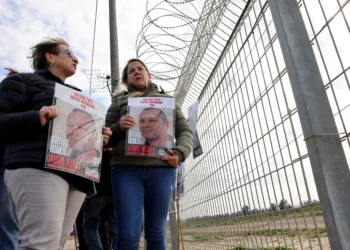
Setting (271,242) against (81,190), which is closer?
(81,190)

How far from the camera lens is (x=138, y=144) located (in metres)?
2.05

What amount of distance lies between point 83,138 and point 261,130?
121 cm

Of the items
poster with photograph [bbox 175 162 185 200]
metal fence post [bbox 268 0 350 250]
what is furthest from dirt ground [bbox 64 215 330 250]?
poster with photograph [bbox 175 162 185 200]

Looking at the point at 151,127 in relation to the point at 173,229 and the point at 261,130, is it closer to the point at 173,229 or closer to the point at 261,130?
the point at 261,130

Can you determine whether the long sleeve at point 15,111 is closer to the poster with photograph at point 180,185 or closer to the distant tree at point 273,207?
the distant tree at point 273,207

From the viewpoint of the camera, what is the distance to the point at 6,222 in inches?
71.3

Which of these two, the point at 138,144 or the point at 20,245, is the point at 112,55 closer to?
the point at 138,144

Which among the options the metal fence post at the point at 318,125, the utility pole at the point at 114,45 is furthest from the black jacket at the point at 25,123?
the utility pole at the point at 114,45

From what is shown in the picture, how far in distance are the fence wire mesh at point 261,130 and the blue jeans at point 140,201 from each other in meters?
0.70

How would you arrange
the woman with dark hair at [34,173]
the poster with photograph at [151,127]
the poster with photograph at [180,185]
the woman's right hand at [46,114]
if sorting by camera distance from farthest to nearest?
the poster with photograph at [180,185] < the poster with photograph at [151,127] < the woman's right hand at [46,114] < the woman with dark hair at [34,173]

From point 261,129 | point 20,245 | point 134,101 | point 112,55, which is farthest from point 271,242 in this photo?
point 112,55

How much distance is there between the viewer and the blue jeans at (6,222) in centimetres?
180

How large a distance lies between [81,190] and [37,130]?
15.5 inches

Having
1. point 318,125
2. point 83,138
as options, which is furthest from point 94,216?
point 318,125
